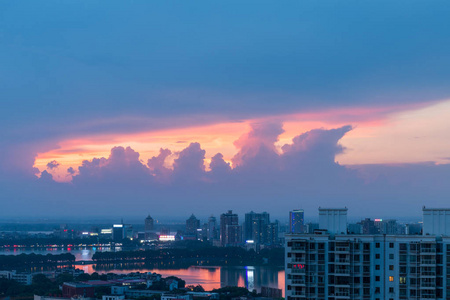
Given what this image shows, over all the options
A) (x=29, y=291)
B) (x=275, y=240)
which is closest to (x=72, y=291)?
(x=29, y=291)

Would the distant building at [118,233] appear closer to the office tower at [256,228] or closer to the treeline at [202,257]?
the office tower at [256,228]

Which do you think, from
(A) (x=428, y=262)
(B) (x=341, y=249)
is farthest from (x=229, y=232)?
(A) (x=428, y=262)

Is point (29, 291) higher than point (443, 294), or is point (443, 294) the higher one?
point (443, 294)

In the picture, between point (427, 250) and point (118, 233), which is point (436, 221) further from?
point (118, 233)

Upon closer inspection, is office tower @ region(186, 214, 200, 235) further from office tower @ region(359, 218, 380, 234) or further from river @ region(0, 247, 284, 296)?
office tower @ region(359, 218, 380, 234)

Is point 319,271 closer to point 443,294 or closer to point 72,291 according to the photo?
point 443,294

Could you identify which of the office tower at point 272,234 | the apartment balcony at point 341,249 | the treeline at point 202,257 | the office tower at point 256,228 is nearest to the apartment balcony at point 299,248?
the apartment balcony at point 341,249

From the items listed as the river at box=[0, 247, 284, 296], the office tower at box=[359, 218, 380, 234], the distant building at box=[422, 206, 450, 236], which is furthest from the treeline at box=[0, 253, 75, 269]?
the distant building at box=[422, 206, 450, 236]
